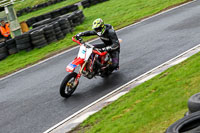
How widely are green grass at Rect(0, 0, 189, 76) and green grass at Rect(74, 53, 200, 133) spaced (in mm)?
7673

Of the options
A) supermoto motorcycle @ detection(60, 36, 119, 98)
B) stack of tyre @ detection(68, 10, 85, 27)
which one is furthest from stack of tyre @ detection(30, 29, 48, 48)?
supermoto motorcycle @ detection(60, 36, 119, 98)

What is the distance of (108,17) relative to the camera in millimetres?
21938

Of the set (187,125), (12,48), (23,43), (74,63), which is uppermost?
(187,125)

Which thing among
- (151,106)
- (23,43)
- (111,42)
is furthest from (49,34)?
(151,106)

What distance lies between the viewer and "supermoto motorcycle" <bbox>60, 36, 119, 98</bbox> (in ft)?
30.8

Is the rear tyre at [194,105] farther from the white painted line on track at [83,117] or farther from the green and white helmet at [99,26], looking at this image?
the green and white helmet at [99,26]

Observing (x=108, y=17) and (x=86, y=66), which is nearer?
(x=86, y=66)

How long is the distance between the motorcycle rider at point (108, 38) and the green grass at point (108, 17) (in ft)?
17.5

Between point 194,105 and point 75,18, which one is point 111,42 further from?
point 75,18

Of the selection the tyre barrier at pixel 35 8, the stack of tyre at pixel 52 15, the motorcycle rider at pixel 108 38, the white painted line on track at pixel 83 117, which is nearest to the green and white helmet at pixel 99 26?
the motorcycle rider at pixel 108 38

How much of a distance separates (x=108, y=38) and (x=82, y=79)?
1546mm

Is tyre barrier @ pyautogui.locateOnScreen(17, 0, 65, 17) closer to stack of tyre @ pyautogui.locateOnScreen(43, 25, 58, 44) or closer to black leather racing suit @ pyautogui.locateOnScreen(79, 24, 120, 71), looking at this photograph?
stack of tyre @ pyautogui.locateOnScreen(43, 25, 58, 44)

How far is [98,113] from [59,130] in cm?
91

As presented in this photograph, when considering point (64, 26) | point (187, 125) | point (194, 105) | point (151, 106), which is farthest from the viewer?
point (64, 26)
